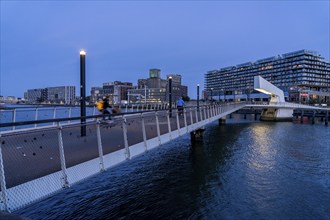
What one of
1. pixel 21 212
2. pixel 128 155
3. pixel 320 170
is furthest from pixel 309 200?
pixel 21 212

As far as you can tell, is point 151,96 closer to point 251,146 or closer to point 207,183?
point 251,146

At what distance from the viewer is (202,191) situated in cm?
1204

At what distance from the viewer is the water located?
9594 mm

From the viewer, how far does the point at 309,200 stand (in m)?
11.1

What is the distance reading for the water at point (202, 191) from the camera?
9594 mm

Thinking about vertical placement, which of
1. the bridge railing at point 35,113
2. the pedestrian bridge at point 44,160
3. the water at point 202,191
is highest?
the bridge railing at point 35,113

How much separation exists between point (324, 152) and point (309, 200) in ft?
42.4

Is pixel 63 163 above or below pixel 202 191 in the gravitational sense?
above

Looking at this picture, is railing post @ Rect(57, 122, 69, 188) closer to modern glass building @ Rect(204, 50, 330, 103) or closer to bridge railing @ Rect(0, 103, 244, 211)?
bridge railing @ Rect(0, 103, 244, 211)

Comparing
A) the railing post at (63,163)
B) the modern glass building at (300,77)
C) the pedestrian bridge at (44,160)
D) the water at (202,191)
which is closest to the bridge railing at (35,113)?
the water at (202,191)

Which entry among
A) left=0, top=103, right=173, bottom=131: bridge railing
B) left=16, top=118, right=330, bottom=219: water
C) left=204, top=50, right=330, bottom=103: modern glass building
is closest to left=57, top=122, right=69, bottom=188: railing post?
left=16, top=118, right=330, bottom=219: water

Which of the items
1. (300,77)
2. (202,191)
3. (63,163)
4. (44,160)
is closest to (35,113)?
(44,160)

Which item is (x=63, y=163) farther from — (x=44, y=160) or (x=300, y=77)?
(x=300, y=77)

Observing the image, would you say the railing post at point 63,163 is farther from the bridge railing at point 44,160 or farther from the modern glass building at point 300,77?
the modern glass building at point 300,77
